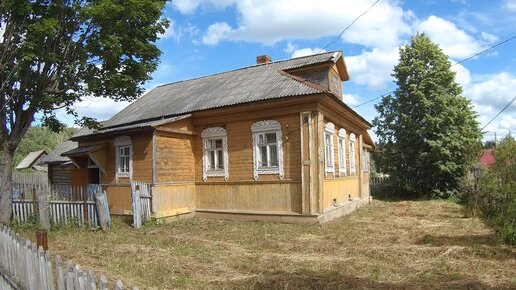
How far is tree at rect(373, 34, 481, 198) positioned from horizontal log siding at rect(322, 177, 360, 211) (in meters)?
6.23

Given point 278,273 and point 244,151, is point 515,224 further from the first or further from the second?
point 244,151

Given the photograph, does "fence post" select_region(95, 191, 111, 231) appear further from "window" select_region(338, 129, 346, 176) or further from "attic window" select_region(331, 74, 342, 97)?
"attic window" select_region(331, 74, 342, 97)

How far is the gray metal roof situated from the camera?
1444 cm

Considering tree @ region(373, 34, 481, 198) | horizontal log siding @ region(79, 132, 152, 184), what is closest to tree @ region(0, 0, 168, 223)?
horizontal log siding @ region(79, 132, 152, 184)

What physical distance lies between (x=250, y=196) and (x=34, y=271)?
993 cm

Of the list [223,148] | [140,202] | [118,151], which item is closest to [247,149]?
[223,148]

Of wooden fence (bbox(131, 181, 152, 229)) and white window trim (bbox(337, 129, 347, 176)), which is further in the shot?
white window trim (bbox(337, 129, 347, 176))

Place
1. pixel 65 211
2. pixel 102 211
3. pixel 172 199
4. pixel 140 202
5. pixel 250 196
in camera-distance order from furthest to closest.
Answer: pixel 172 199
pixel 250 196
pixel 140 202
pixel 65 211
pixel 102 211

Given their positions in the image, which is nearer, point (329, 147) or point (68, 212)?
point (68, 212)

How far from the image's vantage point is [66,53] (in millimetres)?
12133

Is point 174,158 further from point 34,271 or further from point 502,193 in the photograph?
point 502,193

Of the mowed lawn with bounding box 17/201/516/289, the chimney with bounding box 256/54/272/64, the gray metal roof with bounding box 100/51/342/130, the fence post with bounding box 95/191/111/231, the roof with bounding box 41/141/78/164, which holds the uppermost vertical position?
the chimney with bounding box 256/54/272/64

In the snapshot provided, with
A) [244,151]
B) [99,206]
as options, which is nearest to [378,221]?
[244,151]

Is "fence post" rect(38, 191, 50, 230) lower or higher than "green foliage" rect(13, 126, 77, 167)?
lower
